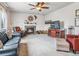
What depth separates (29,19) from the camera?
3.24 meters

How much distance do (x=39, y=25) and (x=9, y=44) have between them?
782mm

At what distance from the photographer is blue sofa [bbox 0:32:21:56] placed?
2766 millimetres

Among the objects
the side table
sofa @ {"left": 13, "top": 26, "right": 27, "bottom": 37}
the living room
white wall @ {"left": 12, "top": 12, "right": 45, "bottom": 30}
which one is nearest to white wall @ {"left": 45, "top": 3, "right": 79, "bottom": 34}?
the living room

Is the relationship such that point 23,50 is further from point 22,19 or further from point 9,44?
point 22,19

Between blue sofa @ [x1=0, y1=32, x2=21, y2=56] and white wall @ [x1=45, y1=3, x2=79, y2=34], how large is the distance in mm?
827

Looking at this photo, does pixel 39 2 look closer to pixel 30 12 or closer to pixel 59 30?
pixel 30 12

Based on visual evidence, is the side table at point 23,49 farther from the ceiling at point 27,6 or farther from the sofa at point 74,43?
the sofa at point 74,43

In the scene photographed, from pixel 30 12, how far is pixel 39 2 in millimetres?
295

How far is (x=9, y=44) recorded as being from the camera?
3057 mm

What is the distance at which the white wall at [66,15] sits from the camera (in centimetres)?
314

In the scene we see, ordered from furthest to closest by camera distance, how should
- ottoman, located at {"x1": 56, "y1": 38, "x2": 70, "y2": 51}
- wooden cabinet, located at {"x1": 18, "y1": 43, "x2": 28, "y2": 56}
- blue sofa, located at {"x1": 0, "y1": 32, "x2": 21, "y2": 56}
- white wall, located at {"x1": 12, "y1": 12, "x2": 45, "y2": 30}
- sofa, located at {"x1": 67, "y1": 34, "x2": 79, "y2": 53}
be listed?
sofa, located at {"x1": 67, "y1": 34, "x2": 79, "y2": 53} < ottoman, located at {"x1": 56, "y1": 38, "x2": 70, "y2": 51} < white wall, located at {"x1": 12, "y1": 12, "x2": 45, "y2": 30} < wooden cabinet, located at {"x1": 18, "y1": 43, "x2": 28, "y2": 56} < blue sofa, located at {"x1": 0, "y1": 32, "x2": 21, "y2": 56}

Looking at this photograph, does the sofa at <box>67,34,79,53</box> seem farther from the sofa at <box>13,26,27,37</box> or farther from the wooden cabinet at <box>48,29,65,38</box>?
the sofa at <box>13,26,27,37</box>

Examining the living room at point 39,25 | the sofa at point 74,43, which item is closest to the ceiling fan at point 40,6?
the living room at point 39,25

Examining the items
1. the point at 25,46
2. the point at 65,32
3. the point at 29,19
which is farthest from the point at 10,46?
the point at 65,32
